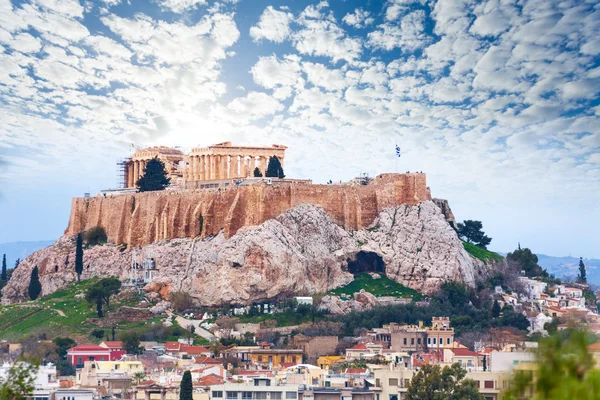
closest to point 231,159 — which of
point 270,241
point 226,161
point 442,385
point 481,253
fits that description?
point 226,161

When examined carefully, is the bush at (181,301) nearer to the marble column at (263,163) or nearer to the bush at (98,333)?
the bush at (98,333)

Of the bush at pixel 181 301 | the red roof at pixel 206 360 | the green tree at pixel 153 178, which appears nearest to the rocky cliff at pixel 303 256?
the bush at pixel 181 301

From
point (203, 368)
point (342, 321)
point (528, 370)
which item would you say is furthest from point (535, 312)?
point (528, 370)

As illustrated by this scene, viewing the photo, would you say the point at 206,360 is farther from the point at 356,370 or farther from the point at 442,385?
the point at 442,385

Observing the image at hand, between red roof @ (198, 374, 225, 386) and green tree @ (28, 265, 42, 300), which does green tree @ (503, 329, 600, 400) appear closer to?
red roof @ (198, 374, 225, 386)

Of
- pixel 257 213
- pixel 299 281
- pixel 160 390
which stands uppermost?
pixel 257 213

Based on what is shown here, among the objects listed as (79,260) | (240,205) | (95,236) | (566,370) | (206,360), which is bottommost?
(206,360)

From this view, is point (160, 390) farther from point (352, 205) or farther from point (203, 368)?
point (352, 205)
